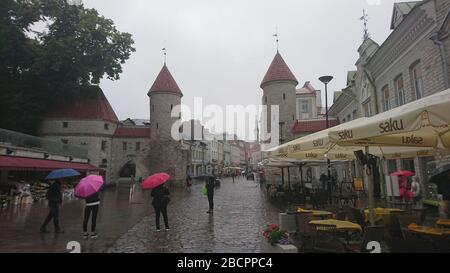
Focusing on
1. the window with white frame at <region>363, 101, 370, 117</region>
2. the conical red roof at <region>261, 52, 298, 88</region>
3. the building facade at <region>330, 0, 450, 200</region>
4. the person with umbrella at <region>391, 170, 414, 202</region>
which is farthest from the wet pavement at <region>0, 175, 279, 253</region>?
the conical red roof at <region>261, 52, 298, 88</region>

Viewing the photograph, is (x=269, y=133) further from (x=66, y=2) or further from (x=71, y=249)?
(x=71, y=249)

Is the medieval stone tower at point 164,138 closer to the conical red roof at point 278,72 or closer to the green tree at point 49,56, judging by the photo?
the green tree at point 49,56

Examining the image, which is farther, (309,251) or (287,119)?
(287,119)

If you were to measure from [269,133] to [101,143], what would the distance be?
21166 millimetres

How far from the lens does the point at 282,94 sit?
4038cm

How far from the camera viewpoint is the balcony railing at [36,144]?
21.2m

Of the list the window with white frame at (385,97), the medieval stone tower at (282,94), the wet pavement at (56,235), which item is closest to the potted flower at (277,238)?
the wet pavement at (56,235)

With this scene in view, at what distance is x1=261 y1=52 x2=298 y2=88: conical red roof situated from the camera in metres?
40.5

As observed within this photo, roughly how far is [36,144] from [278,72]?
27.9 m

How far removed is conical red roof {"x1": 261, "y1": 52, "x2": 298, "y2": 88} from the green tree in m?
17.8

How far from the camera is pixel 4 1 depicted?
33.3 m

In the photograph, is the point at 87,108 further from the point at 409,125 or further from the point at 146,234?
→ the point at 409,125

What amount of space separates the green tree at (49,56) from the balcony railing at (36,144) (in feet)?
27.3

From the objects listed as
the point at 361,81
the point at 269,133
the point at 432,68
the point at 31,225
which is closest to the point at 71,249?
the point at 31,225
